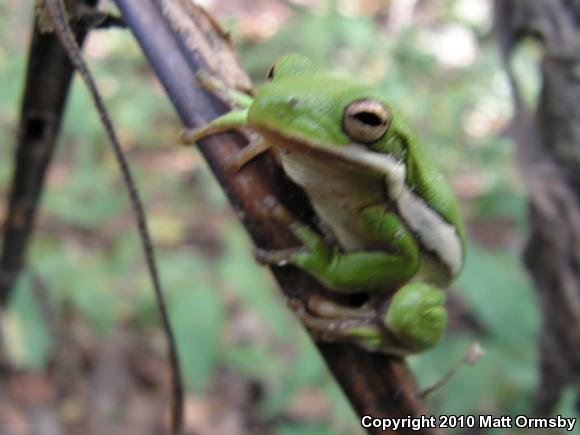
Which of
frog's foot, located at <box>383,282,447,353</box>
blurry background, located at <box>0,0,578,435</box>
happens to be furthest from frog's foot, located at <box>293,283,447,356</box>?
blurry background, located at <box>0,0,578,435</box>

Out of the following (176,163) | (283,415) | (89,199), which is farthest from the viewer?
(176,163)

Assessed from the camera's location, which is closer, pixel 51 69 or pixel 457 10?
pixel 51 69

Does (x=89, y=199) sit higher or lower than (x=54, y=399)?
higher

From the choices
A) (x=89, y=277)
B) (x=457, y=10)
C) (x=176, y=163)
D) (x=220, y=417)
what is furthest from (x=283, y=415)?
(x=457, y=10)

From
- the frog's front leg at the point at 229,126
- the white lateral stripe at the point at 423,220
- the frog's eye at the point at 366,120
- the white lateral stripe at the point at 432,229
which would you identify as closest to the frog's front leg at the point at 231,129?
the frog's front leg at the point at 229,126

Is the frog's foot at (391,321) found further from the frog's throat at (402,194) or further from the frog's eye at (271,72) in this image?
the frog's eye at (271,72)

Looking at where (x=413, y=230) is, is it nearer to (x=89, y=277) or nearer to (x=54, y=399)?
(x=89, y=277)

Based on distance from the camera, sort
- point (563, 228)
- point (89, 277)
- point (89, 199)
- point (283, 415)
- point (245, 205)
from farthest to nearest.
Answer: point (89, 199) → point (283, 415) → point (89, 277) → point (563, 228) → point (245, 205)

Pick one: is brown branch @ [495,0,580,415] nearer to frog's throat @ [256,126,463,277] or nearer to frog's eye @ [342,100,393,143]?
frog's throat @ [256,126,463,277]
